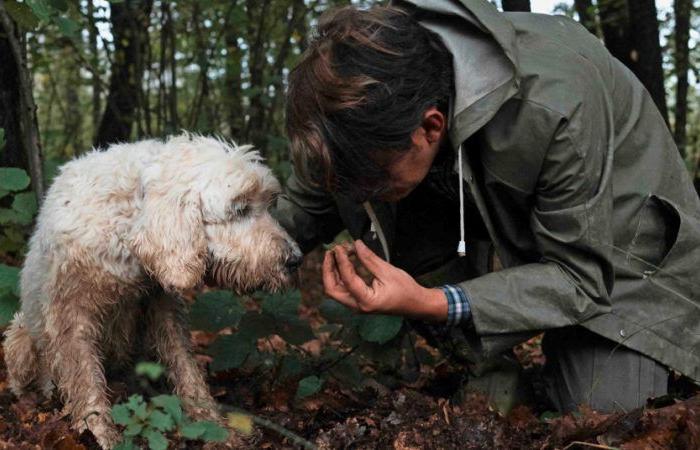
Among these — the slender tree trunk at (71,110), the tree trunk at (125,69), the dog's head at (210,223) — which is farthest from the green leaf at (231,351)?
the slender tree trunk at (71,110)

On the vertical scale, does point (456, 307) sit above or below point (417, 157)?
below

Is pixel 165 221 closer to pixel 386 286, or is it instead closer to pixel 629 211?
pixel 386 286

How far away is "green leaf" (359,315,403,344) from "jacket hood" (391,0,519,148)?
118 cm

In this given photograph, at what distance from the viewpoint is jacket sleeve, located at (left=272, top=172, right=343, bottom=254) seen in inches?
160

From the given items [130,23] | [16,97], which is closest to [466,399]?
[16,97]

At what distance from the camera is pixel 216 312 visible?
414 centimetres

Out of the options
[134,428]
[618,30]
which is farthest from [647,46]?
[134,428]

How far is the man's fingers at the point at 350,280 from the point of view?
310cm

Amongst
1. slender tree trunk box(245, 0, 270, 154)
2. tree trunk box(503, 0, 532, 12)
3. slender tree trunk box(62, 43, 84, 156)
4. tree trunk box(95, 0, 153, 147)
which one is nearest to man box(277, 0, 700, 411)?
tree trunk box(503, 0, 532, 12)

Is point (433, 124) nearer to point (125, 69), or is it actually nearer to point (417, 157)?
point (417, 157)

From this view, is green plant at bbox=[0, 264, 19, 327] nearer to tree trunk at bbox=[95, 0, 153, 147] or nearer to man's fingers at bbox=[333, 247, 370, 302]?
man's fingers at bbox=[333, 247, 370, 302]

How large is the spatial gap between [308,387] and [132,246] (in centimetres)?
101

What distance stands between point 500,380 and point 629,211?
0.98 m

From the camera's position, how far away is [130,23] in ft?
22.7
